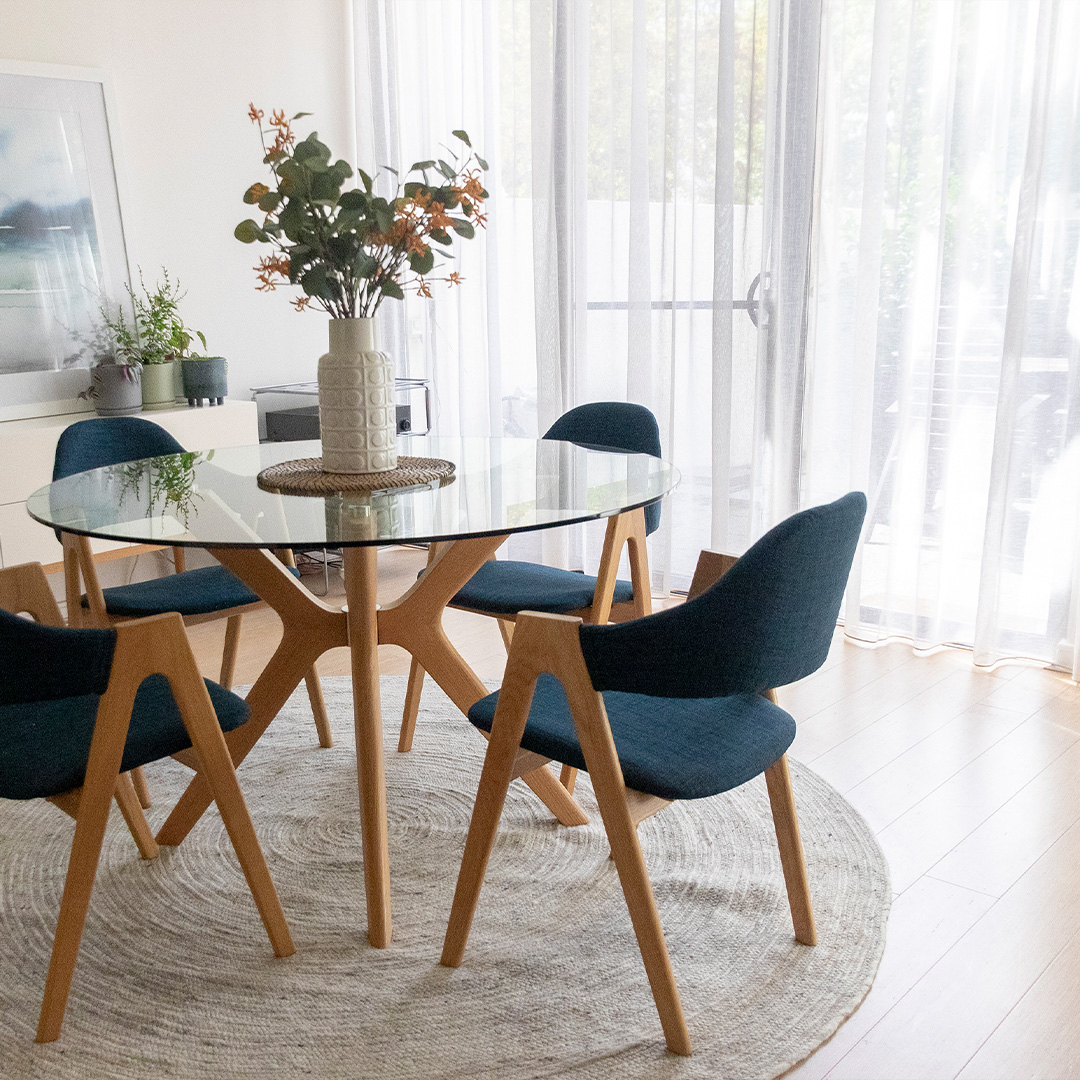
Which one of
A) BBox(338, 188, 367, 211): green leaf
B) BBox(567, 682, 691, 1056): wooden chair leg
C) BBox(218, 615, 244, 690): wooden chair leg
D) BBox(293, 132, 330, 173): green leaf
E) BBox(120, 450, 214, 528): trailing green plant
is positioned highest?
BBox(293, 132, 330, 173): green leaf

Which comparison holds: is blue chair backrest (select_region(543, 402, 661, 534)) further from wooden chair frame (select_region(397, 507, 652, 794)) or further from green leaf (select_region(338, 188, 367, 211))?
green leaf (select_region(338, 188, 367, 211))

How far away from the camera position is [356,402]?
237cm

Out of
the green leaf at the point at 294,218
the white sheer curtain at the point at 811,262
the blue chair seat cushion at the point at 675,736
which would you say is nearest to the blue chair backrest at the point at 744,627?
the blue chair seat cushion at the point at 675,736

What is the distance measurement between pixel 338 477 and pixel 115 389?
1.93 m

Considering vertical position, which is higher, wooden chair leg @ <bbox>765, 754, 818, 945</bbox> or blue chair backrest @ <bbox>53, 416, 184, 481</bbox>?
blue chair backrest @ <bbox>53, 416, 184, 481</bbox>

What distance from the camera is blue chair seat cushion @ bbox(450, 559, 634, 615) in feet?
8.52

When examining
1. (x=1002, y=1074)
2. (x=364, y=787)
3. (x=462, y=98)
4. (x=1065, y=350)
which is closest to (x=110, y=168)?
(x=462, y=98)

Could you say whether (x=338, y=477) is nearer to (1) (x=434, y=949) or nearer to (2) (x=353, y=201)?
(2) (x=353, y=201)

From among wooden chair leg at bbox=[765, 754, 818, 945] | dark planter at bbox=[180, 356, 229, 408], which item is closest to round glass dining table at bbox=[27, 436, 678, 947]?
wooden chair leg at bbox=[765, 754, 818, 945]

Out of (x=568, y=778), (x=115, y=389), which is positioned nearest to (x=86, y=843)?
(x=568, y=778)

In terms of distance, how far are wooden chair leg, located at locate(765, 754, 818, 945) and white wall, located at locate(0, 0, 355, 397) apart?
11.0 feet

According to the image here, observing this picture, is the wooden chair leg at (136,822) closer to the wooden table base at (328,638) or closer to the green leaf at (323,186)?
the wooden table base at (328,638)

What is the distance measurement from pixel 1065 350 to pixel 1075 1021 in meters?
2.06

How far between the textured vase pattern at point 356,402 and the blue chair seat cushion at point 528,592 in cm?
38
